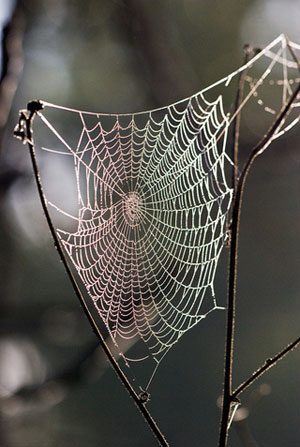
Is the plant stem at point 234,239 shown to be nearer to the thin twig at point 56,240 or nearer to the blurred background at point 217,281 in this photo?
the thin twig at point 56,240

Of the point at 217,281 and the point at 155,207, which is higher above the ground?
the point at 155,207

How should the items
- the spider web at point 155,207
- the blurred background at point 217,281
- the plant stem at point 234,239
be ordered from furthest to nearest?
the blurred background at point 217,281 < the spider web at point 155,207 < the plant stem at point 234,239

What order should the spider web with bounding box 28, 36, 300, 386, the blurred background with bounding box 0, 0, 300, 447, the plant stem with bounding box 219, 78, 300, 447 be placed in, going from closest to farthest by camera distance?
the plant stem with bounding box 219, 78, 300, 447
the spider web with bounding box 28, 36, 300, 386
the blurred background with bounding box 0, 0, 300, 447

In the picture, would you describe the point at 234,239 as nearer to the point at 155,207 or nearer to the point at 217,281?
the point at 155,207

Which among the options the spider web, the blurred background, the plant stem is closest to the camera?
the plant stem

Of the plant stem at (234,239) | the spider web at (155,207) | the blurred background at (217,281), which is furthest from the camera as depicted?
the blurred background at (217,281)

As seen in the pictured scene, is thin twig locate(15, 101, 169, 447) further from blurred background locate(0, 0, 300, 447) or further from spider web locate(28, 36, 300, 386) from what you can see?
blurred background locate(0, 0, 300, 447)

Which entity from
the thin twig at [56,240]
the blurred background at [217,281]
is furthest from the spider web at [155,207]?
the blurred background at [217,281]

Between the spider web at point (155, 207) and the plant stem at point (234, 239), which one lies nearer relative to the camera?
the plant stem at point (234, 239)

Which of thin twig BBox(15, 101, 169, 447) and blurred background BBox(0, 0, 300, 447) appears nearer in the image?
thin twig BBox(15, 101, 169, 447)

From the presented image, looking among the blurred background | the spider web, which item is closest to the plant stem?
the spider web

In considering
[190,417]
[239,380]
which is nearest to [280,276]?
[239,380]

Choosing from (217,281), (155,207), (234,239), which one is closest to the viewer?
(234,239)

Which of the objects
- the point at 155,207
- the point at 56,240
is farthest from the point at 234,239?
the point at 155,207
